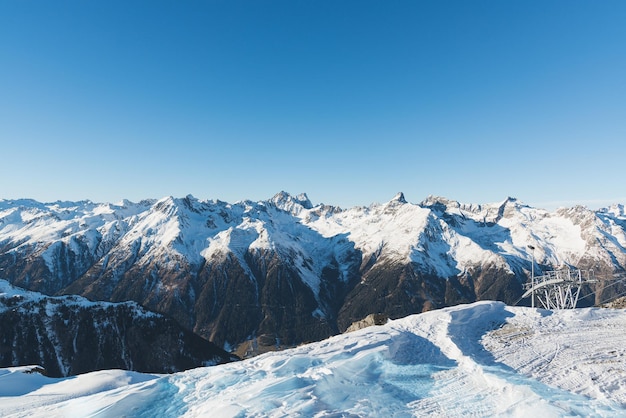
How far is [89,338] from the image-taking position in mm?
126062

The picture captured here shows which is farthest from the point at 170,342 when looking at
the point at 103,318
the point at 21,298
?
the point at 21,298

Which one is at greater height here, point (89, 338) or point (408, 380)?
point (408, 380)

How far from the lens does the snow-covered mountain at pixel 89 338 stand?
11669 centimetres

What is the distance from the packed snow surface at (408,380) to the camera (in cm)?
2364

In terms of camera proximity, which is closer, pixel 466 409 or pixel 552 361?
pixel 466 409

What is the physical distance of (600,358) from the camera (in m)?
28.9

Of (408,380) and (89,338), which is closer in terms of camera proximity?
(408,380)

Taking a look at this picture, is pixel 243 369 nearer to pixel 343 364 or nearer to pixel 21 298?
pixel 343 364

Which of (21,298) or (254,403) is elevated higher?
(21,298)

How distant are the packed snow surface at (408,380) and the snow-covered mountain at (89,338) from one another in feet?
312

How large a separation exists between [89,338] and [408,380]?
133549mm

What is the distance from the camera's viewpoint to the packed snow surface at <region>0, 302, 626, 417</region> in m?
23.6

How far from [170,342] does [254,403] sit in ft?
399

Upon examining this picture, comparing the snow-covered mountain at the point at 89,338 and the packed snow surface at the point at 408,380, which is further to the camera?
the snow-covered mountain at the point at 89,338
